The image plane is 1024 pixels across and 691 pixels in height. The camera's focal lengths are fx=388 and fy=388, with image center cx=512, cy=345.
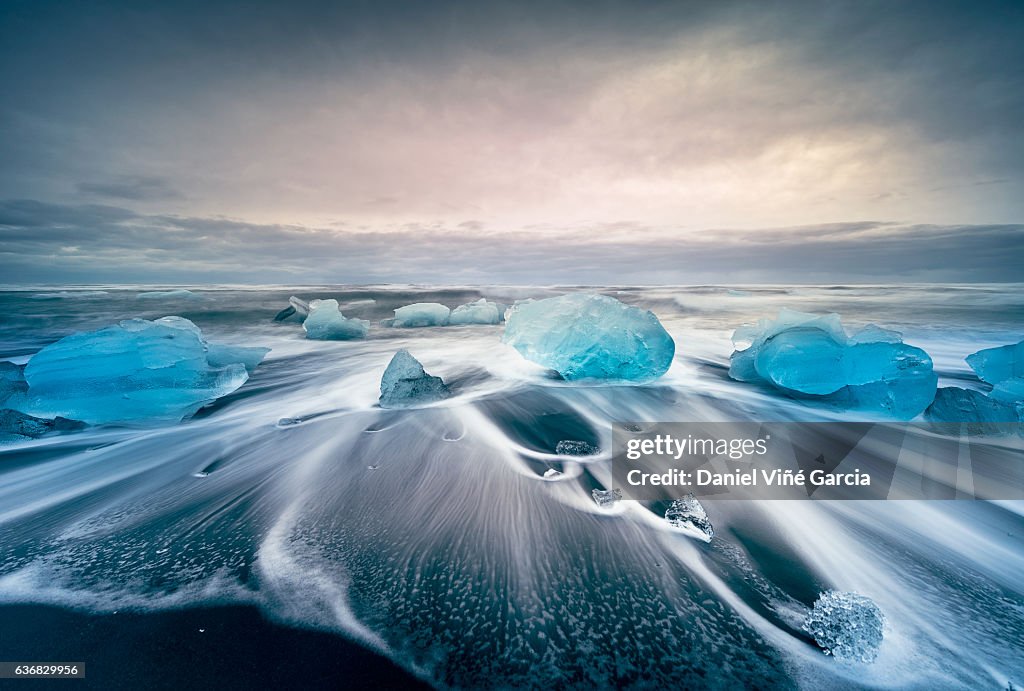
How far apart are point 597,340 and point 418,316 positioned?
7985 mm

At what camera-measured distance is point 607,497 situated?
2318 mm

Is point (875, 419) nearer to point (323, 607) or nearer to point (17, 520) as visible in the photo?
point (323, 607)

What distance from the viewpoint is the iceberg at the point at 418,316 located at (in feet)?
38.2

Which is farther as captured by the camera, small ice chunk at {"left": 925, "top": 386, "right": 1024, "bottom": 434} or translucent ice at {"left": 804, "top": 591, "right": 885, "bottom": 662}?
small ice chunk at {"left": 925, "top": 386, "right": 1024, "bottom": 434}

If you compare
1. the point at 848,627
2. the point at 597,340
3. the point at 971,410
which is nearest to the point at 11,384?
the point at 597,340

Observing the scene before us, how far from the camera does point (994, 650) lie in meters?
1.40

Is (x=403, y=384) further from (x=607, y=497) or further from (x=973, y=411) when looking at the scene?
(x=973, y=411)

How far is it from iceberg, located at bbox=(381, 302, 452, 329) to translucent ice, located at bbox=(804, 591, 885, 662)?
11044 millimetres

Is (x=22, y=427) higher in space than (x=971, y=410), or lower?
lower

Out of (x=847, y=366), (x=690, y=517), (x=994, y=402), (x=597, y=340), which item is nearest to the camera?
(x=690, y=517)

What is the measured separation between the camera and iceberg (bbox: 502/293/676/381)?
4.79 m

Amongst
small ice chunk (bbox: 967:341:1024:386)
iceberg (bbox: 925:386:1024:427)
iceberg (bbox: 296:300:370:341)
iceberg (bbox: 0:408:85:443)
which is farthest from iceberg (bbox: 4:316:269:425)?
small ice chunk (bbox: 967:341:1024:386)

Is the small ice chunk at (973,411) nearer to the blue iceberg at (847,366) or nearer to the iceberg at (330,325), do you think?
the blue iceberg at (847,366)

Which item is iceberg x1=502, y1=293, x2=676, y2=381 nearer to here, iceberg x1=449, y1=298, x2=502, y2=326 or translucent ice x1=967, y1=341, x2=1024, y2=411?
translucent ice x1=967, y1=341, x2=1024, y2=411
